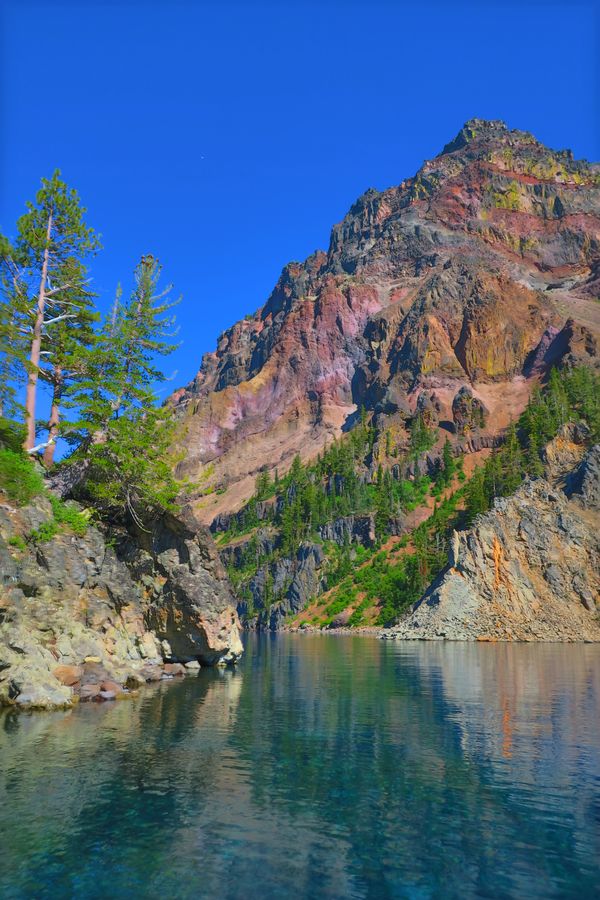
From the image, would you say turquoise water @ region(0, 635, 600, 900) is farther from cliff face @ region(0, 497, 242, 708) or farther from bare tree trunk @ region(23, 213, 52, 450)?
bare tree trunk @ region(23, 213, 52, 450)


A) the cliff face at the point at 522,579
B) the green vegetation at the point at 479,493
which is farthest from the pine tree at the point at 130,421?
the green vegetation at the point at 479,493

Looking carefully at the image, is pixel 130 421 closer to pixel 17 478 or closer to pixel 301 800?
pixel 17 478

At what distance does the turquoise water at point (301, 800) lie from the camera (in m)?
12.2

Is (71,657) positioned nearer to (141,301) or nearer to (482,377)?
(141,301)

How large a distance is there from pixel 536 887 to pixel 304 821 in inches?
218

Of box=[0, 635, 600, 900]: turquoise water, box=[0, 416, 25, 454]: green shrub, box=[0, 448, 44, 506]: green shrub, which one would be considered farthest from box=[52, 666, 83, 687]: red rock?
box=[0, 416, 25, 454]: green shrub

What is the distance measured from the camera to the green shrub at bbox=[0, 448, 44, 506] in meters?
Answer: 31.8

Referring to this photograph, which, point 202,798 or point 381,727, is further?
point 381,727

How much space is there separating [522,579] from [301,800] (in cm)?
7857

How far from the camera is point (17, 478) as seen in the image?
32281mm

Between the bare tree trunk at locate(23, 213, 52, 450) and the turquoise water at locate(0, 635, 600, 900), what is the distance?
645 inches

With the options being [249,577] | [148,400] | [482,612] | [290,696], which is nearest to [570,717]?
[290,696]

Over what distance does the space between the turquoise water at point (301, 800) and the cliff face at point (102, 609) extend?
2.87m

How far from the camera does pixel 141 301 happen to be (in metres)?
45.2
